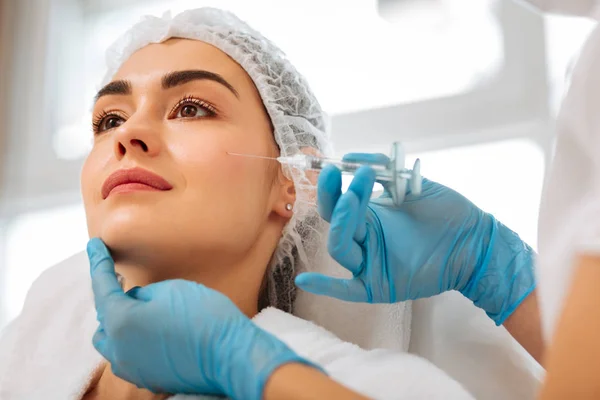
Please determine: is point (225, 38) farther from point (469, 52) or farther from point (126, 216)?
point (469, 52)

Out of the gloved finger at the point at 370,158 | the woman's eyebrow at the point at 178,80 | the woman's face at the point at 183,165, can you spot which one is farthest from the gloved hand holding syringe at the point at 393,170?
the woman's eyebrow at the point at 178,80

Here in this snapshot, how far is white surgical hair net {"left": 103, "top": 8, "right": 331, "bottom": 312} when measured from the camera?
127 centimetres

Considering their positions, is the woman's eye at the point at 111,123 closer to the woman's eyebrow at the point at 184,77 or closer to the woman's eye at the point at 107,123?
the woman's eye at the point at 107,123

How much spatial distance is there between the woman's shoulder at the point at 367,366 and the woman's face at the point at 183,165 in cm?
18

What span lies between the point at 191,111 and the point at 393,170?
1.44ft

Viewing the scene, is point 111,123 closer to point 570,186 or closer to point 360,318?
point 360,318

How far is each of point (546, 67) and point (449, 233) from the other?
788mm

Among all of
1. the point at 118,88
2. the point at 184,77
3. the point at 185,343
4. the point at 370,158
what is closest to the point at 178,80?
the point at 184,77

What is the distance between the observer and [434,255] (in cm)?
109

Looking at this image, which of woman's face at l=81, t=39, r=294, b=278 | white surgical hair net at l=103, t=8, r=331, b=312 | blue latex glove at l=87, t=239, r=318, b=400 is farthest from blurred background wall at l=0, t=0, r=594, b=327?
blue latex glove at l=87, t=239, r=318, b=400

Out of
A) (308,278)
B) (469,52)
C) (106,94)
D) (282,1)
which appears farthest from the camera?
(282,1)

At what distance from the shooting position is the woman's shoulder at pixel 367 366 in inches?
35.9

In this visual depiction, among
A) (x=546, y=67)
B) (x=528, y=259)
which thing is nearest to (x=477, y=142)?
(x=546, y=67)

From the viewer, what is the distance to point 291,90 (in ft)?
4.34
